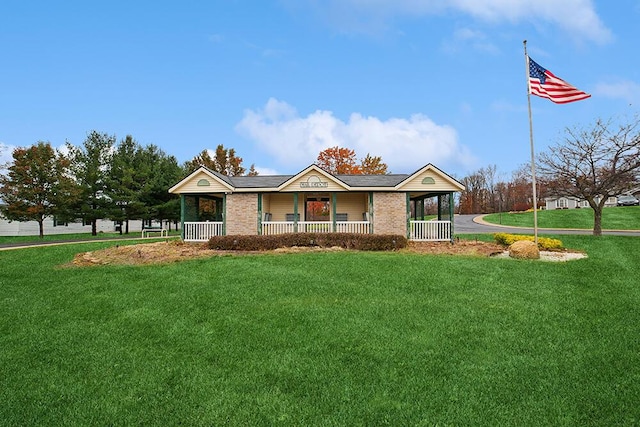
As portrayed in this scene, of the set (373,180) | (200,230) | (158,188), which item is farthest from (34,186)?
(373,180)

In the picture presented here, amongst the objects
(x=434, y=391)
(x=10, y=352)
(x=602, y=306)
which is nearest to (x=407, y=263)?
(x=602, y=306)

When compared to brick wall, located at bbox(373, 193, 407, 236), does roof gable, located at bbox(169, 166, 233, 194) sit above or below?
above

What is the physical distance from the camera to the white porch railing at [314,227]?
58.7 feet

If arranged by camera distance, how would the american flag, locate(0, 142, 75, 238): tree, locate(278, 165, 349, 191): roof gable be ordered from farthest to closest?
locate(0, 142, 75, 238): tree
locate(278, 165, 349, 191): roof gable
the american flag

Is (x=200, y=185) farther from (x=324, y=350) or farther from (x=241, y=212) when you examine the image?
(x=324, y=350)

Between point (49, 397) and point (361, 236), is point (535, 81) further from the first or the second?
point (49, 397)

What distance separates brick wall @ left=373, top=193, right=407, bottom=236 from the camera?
17812 mm

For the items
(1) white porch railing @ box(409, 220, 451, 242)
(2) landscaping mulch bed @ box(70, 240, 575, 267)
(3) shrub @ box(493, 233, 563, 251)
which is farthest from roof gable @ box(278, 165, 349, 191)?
(3) shrub @ box(493, 233, 563, 251)

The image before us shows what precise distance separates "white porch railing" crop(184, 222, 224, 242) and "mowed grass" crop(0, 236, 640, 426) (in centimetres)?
873

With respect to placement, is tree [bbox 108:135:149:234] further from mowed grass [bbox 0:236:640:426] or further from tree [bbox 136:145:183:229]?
mowed grass [bbox 0:236:640:426]

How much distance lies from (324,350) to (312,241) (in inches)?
412

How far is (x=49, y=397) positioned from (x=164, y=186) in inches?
1233

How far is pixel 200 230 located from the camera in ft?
60.6

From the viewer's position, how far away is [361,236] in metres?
15.1
